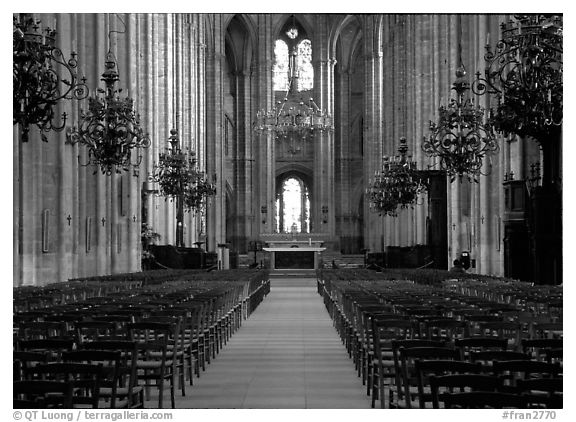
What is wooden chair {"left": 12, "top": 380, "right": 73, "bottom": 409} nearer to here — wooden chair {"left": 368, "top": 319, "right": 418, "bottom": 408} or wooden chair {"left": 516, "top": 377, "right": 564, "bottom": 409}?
wooden chair {"left": 516, "top": 377, "right": 564, "bottom": 409}

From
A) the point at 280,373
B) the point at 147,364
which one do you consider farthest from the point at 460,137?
the point at 147,364

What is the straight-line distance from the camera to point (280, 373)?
45.5ft

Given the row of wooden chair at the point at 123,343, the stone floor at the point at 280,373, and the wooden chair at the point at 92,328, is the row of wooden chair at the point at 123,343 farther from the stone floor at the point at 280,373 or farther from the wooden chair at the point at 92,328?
the stone floor at the point at 280,373

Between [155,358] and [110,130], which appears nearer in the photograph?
[155,358]

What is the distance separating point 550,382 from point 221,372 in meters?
8.04

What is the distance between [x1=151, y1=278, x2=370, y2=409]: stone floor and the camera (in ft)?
37.1

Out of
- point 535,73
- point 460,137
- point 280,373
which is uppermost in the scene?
point 535,73

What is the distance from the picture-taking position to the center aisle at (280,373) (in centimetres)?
1133

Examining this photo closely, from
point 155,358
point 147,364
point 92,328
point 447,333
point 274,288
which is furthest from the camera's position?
point 274,288

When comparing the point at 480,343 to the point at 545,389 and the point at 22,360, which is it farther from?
the point at 22,360

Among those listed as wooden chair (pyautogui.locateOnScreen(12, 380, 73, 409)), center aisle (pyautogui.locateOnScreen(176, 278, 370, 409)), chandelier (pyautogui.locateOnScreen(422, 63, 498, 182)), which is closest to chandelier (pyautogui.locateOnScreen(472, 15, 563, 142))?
center aisle (pyautogui.locateOnScreen(176, 278, 370, 409))

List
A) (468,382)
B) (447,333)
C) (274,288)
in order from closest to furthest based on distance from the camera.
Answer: (468,382) → (447,333) → (274,288)

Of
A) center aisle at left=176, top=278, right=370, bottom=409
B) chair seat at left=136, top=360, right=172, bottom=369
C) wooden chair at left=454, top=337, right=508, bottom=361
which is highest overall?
wooden chair at left=454, top=337, right=508, bottom=361
